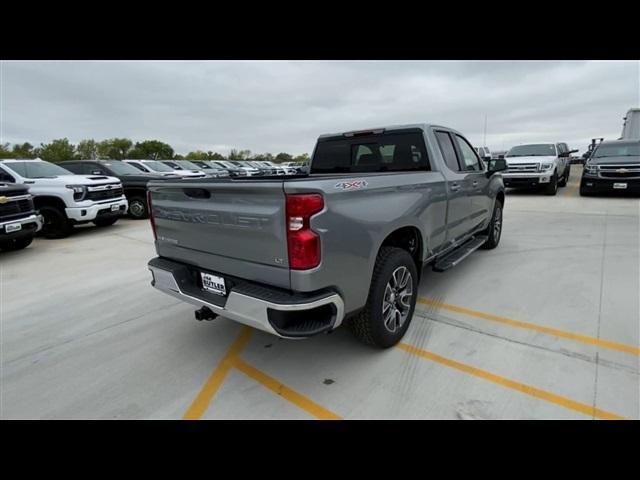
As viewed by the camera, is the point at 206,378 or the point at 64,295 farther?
the point at 64,295

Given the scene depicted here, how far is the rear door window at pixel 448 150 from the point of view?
3.93 metres

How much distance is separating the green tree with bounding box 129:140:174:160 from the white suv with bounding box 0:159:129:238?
74.5m

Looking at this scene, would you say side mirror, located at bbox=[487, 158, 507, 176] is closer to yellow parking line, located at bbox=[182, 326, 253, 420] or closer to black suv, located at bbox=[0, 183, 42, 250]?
yellow parking line, located at bbox=[182, 326, 253, 420]

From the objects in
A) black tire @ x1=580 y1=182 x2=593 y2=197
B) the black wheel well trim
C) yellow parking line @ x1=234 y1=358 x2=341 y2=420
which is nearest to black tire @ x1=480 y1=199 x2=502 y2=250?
the black wheel well trim

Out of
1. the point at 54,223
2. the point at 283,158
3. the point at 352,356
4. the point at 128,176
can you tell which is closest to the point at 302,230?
the point at 352,356

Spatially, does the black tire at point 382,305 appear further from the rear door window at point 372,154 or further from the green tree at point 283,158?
the green tree at point 283,158

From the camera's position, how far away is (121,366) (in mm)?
2904

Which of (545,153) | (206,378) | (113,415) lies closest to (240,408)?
(206,378)

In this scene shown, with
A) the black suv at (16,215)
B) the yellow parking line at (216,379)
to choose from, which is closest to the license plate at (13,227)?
the black suv at (16,215)

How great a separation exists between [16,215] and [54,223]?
1977mm

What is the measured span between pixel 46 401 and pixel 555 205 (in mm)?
11867

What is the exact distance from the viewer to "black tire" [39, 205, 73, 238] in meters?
8.00

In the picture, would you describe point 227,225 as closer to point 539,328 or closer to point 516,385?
point 516,385
